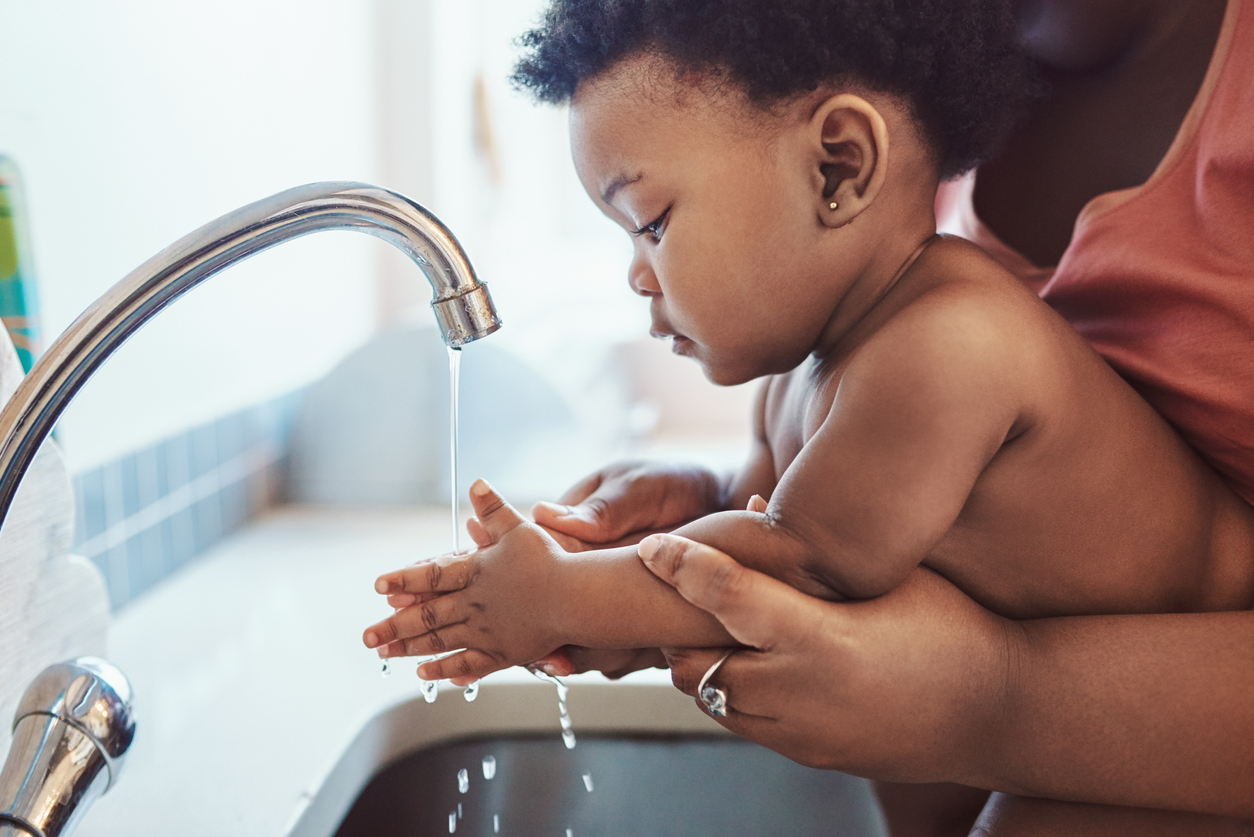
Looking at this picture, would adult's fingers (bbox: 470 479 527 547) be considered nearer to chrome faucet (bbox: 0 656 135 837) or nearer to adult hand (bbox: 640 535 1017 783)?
adult hand (bbox: 640 535 1017 783)

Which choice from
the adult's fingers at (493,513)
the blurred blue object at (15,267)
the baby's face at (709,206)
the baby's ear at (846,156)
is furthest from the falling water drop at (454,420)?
the blurred blue object at (15,267)

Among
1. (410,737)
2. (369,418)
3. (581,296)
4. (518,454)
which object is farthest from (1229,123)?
(581,296)

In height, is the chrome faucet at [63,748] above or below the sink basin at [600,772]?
above

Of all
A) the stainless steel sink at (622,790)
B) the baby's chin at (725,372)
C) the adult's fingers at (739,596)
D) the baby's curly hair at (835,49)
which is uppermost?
the baby's curly hair at (835,49)

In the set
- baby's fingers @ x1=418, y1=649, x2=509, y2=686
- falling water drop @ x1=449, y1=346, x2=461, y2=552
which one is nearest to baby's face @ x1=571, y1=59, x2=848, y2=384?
falling water drop @ x1=449, y1=346, x2=461, y2=552

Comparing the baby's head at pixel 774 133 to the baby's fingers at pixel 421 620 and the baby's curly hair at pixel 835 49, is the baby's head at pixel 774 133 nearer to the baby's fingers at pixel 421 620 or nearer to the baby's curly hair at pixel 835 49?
the baby's curly hair at pixel 835 49

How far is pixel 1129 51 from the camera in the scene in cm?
69

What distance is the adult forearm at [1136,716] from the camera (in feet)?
1.75

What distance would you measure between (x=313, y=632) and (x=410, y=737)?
0.18 meters

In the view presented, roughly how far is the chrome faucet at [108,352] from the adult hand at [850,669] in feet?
0.63

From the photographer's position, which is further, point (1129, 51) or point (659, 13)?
point (1129, 51)

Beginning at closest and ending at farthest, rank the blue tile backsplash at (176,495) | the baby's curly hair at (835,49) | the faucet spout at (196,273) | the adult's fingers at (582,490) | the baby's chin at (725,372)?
the faucet spout at (196,273) < the baby's curly hair at (835,49) < the baby's chin at (725,372) < the adult's fingers at (582,490) < the blue tile backsplash at (176,495)

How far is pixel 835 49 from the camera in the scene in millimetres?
572

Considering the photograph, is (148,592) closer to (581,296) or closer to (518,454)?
(518,454)
